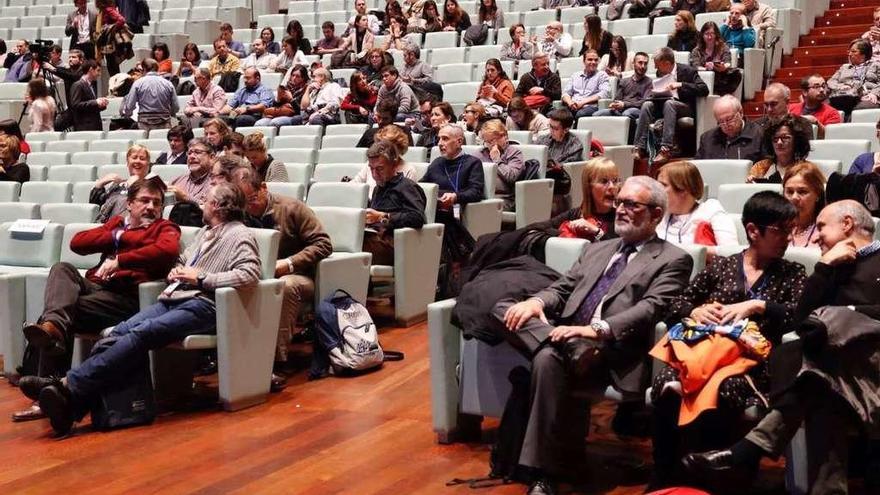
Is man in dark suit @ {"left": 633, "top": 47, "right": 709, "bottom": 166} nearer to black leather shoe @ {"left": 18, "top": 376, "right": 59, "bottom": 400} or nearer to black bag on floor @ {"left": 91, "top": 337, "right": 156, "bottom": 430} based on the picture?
black bag on floor @ {"left": 91, "top": 337, "right": 156, "bottom": 430}

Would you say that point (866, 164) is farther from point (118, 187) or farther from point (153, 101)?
point (153, 101)

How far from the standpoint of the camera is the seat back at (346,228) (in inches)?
195

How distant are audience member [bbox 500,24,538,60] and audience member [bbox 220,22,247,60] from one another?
102 inches

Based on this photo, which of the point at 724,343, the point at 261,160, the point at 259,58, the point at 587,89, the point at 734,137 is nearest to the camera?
the point at 724,343

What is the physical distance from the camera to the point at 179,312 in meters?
4.05

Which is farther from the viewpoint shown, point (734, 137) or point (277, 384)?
point (734, 137)

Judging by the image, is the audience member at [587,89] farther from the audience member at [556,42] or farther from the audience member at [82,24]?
the audience member at [82,24]

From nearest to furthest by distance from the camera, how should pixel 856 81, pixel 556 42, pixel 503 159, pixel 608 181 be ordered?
pixel 608 181 < pixel 503 159 < pixel 856 81 < pixel 556 42

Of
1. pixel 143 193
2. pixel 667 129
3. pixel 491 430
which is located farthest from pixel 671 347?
pixel 667 129

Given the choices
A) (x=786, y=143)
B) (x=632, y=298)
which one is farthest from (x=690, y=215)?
(x=786, y=143)

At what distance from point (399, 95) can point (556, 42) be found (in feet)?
5.26

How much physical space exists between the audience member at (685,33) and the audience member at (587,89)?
0.63 metres

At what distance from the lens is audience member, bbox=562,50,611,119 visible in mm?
7773

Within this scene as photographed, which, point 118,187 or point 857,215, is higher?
point 857,215
